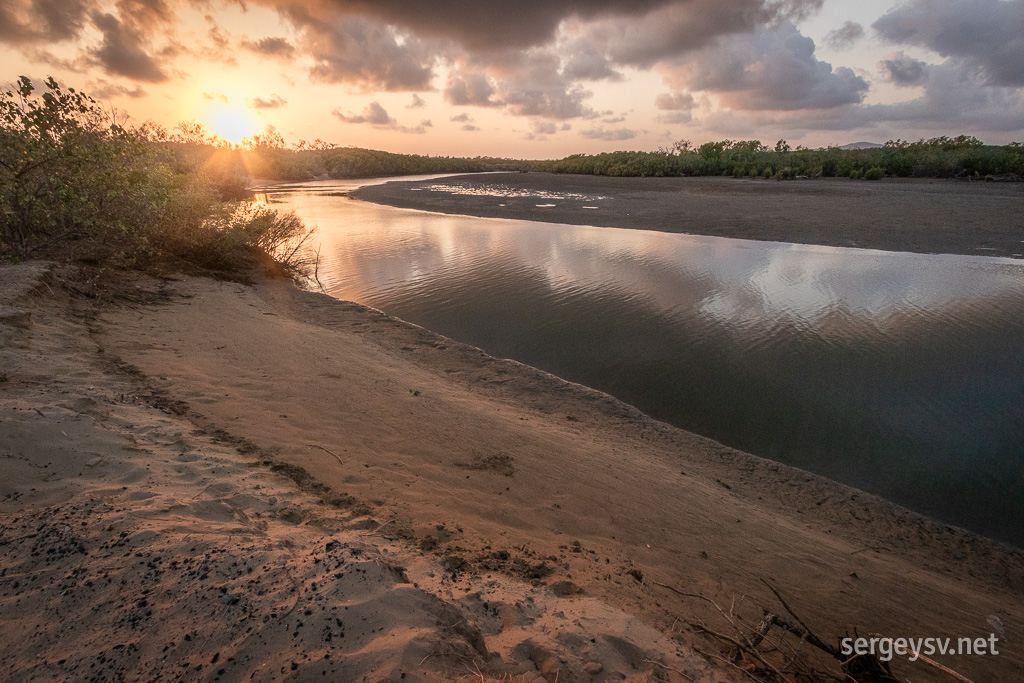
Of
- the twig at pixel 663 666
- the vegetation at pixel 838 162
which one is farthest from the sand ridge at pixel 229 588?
the vegetation at pixel 838 162

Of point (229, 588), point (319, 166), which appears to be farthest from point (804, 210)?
point (319, 166)

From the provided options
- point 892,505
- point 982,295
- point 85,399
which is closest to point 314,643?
point 85,399

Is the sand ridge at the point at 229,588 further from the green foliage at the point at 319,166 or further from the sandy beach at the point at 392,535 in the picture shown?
the green foliage at the point at 319,166

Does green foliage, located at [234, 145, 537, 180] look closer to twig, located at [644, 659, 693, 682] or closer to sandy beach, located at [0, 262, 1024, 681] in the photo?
sandy beach, located at [0, 262, 1024, 681]

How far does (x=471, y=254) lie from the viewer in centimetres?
1392

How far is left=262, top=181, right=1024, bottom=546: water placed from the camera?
16.8ft

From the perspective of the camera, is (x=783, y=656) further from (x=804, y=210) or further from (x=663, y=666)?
(x=804, y=210)

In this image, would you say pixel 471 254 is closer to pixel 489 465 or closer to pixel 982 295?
pixel 489 465

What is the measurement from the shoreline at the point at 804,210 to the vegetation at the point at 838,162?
2.60m

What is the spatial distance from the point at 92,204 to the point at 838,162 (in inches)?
1710

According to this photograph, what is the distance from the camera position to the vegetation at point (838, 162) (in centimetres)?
2998

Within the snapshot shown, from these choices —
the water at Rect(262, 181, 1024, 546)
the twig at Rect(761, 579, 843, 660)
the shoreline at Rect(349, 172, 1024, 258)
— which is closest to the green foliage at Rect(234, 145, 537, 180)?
the shoreline at Rect(349, 172, 1024, 258)

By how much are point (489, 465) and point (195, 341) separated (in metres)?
4.75

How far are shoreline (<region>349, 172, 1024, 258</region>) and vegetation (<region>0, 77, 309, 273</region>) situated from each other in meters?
13.4
